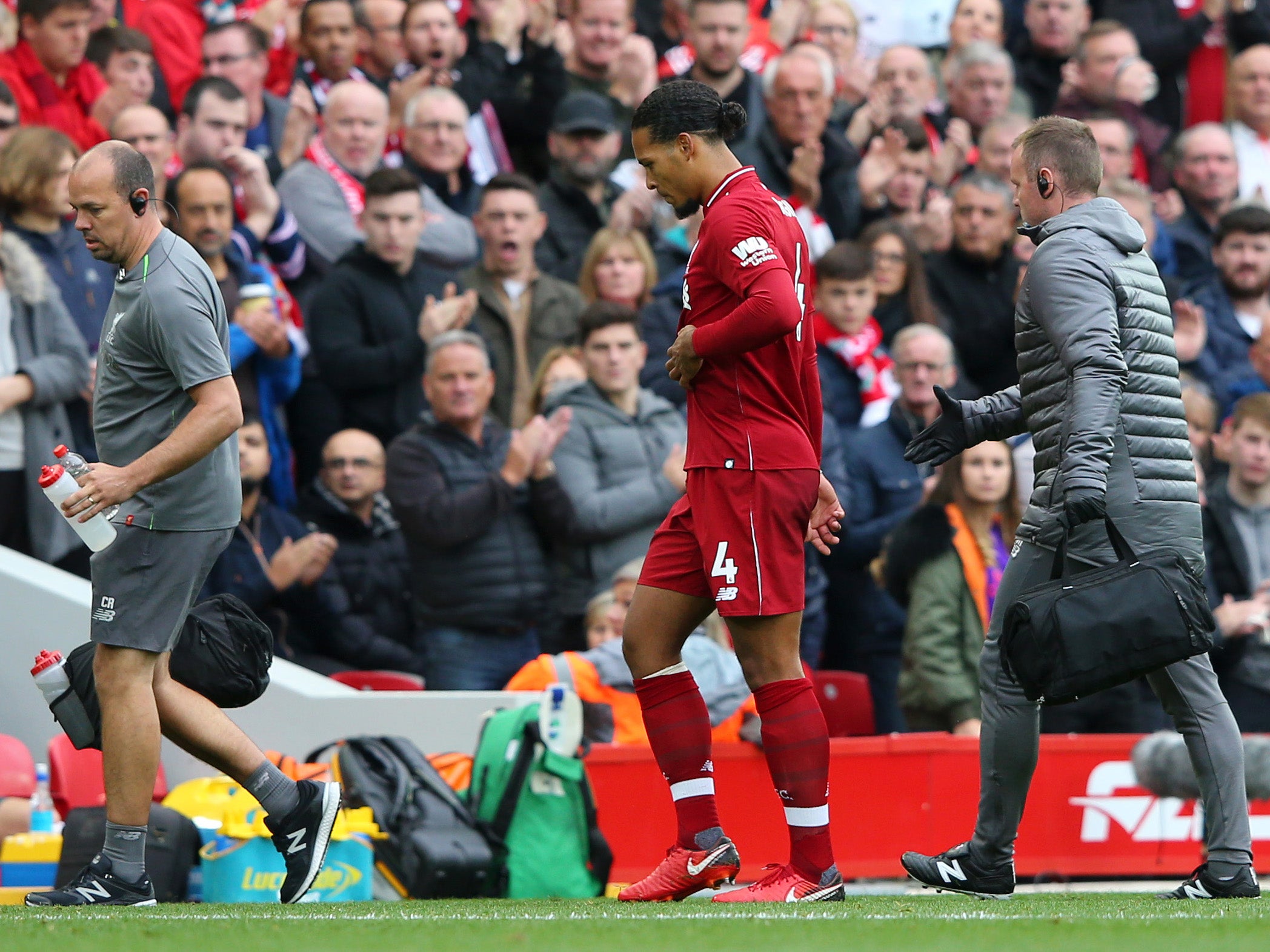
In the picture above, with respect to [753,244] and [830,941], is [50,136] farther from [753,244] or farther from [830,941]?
[830,941]

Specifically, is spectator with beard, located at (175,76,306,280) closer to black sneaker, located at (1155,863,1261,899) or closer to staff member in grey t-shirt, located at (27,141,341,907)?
staff member in grey t-shirt, located at (27,141,341,907)

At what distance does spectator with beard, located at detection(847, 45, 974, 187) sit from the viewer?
12.7 metres

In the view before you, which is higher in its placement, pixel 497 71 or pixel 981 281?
pixel 497 71

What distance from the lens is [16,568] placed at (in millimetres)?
8773

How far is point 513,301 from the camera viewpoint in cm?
1065

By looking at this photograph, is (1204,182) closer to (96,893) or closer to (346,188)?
(346,188)

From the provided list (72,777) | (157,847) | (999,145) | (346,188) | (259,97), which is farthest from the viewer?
(999,145)

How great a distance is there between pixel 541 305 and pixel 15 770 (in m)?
3.97

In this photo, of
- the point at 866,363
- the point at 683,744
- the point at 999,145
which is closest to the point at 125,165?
the point at 683,744

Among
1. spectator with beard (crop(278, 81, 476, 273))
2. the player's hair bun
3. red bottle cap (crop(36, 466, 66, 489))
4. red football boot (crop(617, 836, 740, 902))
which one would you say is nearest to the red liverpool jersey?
the player's hair bun

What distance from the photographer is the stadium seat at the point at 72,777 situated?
811 cm

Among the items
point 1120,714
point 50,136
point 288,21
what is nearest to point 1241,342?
point 1120,714

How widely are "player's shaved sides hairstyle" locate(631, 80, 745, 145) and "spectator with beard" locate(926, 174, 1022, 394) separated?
5879mm

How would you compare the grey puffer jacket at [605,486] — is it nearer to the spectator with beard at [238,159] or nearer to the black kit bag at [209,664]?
the spectator with beard at [238,159]
